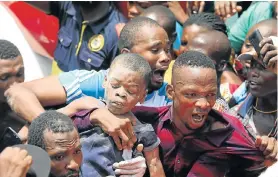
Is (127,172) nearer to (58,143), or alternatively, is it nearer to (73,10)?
(58,143)

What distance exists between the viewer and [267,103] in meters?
4.67

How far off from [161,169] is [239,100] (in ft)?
4.42

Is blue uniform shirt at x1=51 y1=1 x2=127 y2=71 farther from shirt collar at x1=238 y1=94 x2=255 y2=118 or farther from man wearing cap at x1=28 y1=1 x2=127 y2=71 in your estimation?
shirt collar at x1=238 y1=94 x2=255 y2=118

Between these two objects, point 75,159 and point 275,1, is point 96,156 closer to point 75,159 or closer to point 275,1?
point 75,159

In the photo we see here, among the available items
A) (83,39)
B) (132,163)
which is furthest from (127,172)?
(83,39)

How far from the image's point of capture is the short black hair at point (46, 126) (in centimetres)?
315

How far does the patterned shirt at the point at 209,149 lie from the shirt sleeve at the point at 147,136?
0.19m

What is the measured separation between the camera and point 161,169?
3588 mm

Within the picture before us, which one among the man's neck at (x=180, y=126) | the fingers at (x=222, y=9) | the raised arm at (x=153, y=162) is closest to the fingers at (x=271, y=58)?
the man's neck at (x=180, y=126)

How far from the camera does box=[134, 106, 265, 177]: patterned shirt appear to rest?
12.2ft

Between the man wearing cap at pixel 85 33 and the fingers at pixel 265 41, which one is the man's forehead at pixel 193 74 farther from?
the man wearing cap at pixel 85 33

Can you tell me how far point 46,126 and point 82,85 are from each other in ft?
2.78

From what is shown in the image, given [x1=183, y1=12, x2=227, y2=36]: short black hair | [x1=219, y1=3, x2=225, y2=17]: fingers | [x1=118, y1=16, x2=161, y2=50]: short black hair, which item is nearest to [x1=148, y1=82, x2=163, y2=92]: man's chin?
[x1=118, y1=16, x2=161, y2=50]: short black hair

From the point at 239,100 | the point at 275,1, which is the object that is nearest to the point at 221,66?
the point at 239,100
